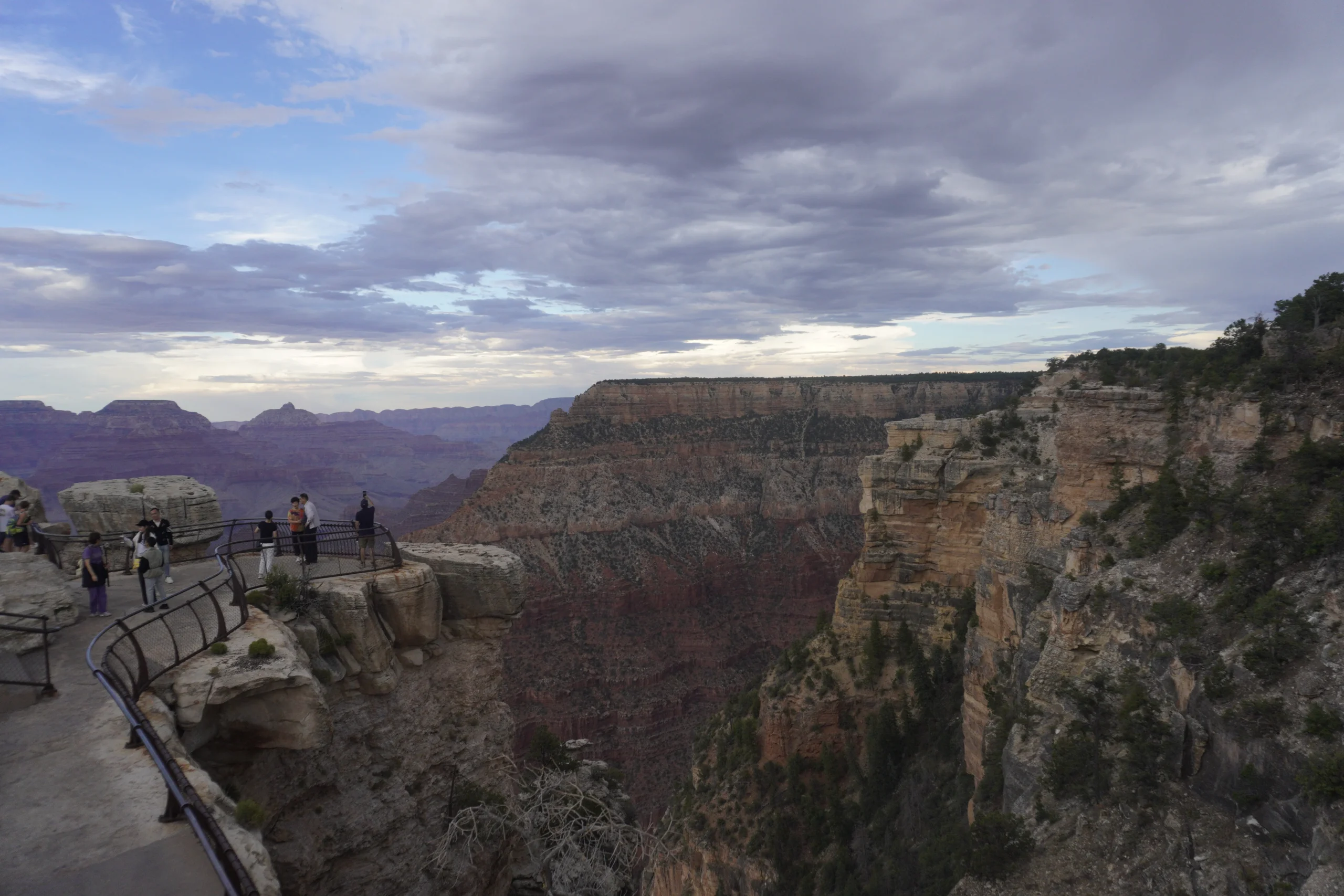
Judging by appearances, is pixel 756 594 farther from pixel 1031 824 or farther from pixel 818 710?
pixel 1031 824

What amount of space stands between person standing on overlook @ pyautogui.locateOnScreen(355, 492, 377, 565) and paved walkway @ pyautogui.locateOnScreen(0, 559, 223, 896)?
463 cm

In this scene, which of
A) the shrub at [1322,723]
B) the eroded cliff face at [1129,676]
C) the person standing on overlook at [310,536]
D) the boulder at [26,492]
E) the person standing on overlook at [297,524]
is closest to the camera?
the shrub at [1322,723]

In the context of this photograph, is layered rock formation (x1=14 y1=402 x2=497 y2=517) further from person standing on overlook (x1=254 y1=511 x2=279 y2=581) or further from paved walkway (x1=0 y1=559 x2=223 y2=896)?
paved walkway (x1=0 y1=559 x2=223 y2=896)

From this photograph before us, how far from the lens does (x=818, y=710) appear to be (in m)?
27.5

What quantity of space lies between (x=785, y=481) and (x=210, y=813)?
270ft

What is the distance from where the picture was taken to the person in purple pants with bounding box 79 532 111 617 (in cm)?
1163

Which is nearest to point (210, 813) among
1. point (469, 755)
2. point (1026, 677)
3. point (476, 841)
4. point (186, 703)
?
point (186, 703)

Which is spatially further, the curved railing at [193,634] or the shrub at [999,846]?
the shrub at [999,846]

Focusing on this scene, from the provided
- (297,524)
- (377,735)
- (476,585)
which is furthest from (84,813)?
(297,524)

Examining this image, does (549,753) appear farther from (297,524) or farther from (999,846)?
(999,846)

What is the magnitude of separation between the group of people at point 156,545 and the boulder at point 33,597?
1.18 feet

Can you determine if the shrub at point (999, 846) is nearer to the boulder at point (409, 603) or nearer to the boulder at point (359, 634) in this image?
the boulder at point (409, 603)

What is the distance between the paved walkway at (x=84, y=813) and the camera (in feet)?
19.1

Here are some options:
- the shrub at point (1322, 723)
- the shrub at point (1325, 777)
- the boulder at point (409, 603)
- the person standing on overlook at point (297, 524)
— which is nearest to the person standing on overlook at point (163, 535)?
the person standing on overlook at point (297, 524)
